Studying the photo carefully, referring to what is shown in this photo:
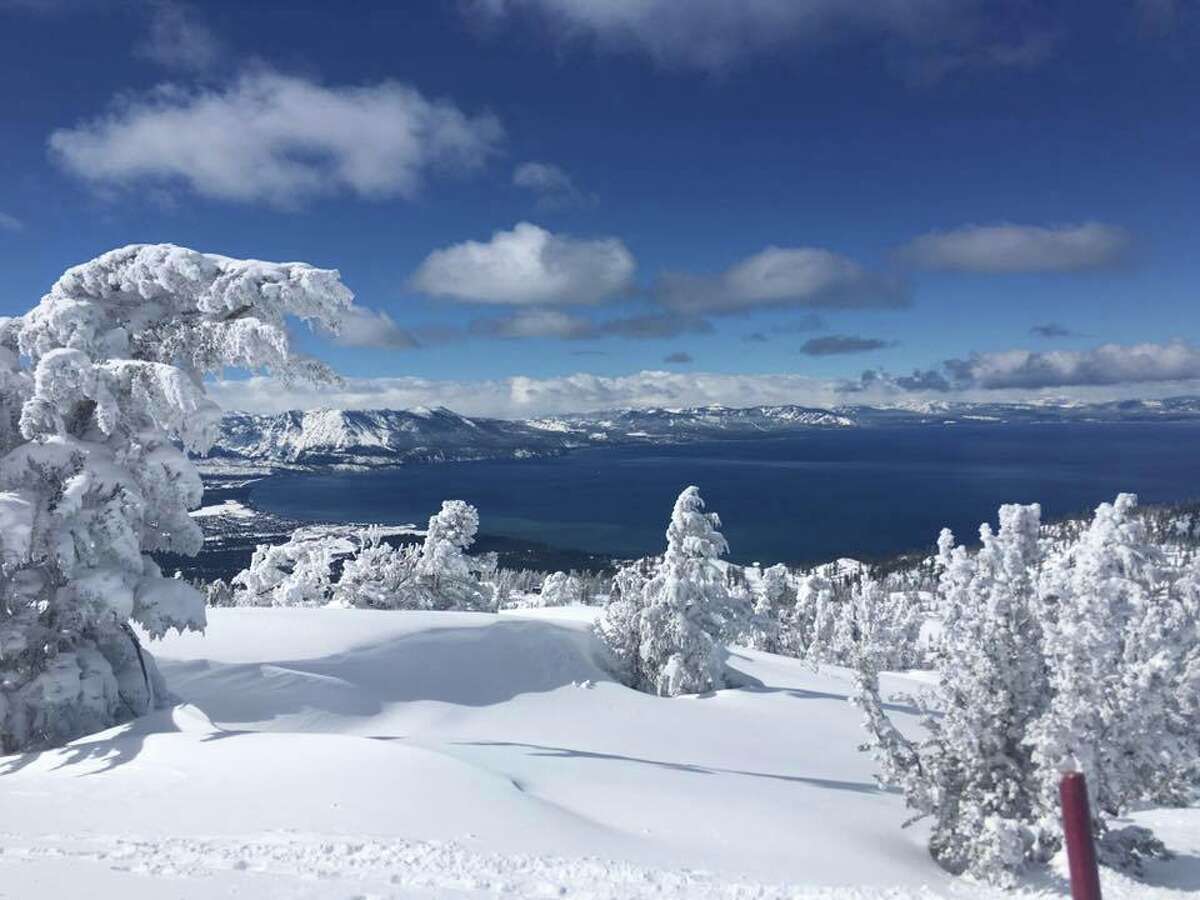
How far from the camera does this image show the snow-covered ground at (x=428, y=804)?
315 inches

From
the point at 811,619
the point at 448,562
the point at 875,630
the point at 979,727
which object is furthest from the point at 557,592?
the point at 979,727

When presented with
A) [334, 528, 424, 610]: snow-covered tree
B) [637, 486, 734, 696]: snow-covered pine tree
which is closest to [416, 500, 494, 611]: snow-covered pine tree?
[334, 528, 424, 610]: snow-covered tree

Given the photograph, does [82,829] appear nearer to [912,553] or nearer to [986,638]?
[986,638]

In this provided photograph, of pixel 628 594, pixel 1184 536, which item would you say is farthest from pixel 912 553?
pixel 628 594

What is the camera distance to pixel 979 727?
11859 mm

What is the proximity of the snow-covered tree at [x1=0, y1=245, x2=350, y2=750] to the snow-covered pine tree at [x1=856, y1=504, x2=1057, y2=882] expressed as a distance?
12.5m

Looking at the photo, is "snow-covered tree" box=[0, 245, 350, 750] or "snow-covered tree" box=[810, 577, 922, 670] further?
"snow-covered tree" box=[810, 577, 922, 670]

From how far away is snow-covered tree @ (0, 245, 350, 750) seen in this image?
13219 millimetres

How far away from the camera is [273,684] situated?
18.8 m

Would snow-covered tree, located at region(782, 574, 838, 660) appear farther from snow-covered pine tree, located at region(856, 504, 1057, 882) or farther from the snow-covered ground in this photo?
snow-covered pine tree, located at region(856, 504, 1057, 882)

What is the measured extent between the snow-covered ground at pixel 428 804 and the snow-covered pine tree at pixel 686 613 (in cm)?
511

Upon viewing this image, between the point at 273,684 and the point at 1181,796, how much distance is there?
2053 cm

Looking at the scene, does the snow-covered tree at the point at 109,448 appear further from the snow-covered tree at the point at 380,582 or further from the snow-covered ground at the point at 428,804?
the snow-covered tree at the point at 380,582

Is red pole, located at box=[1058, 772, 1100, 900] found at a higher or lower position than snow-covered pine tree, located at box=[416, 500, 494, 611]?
higher
